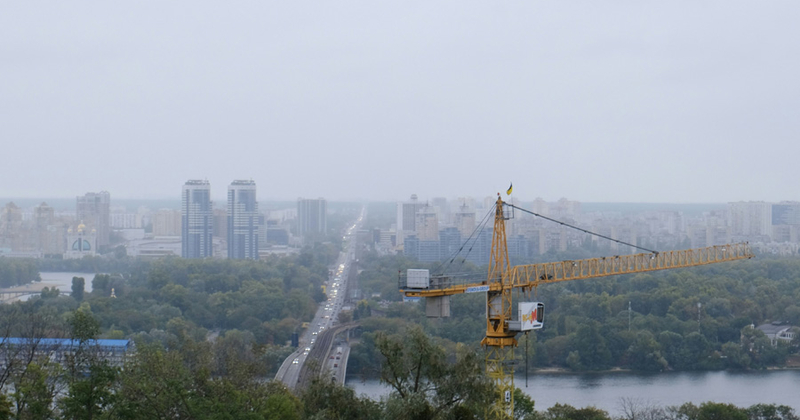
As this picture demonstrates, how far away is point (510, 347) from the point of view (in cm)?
841

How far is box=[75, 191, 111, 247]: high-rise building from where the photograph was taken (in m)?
43.8

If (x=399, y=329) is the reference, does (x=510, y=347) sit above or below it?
above

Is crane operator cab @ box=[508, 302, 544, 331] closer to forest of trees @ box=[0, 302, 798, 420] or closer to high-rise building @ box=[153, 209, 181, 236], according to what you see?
forest of trees @ box=[0, 302, 798, 420]

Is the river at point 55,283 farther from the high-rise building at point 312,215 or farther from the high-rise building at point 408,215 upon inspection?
the high-rise building at point 312,215

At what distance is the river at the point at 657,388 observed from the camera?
1308 centimetres

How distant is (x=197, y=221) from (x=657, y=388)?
90.6 feet

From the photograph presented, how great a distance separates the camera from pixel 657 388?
14477mm

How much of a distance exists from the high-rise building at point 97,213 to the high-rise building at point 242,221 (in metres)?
8.10

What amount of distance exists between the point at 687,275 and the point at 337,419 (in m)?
17.6

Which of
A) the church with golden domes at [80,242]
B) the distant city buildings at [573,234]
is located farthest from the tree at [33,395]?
the church with golden domes at [80,242]

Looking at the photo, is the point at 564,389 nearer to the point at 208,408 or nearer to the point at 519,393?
the point at 519,393

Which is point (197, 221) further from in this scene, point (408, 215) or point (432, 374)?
point (432, 374)

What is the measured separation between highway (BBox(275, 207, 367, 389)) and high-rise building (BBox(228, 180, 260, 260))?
4451mm

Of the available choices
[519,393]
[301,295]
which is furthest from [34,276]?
[519,393]
